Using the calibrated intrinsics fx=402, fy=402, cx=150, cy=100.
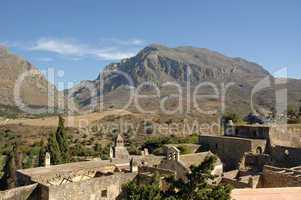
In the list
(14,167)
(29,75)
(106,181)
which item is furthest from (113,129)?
(29,75)

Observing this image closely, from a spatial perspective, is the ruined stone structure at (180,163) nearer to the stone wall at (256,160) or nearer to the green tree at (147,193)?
the stone wall at (256,160)

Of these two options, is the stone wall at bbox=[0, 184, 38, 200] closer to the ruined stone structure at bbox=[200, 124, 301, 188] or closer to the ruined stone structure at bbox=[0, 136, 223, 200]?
the ruined stone structure at bbox=[0, 136, 223, 200]

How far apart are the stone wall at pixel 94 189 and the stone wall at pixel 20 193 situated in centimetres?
118

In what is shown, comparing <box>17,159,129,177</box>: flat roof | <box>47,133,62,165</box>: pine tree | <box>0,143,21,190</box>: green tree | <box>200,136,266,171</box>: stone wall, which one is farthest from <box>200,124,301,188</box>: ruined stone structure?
<box>0,143,21,190</box>: green tree

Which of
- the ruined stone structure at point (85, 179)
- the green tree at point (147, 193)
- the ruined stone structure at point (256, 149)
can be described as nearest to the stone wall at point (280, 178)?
the ruined stone structure at point (256, 149)

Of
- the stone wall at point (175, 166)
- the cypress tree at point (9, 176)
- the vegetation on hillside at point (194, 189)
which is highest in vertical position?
the vegetation on hillside at point (194, 189)

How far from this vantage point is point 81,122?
93562 millimetres

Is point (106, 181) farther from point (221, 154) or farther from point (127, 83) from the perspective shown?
point (127, 83)

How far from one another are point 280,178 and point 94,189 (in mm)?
9038

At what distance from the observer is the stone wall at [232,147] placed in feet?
96.3

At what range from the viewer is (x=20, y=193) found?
1648 centimetres

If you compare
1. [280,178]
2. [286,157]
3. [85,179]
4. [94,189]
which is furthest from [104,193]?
[286,157]

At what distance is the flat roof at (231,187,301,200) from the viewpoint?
50.9 feet

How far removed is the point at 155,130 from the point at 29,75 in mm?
139924
